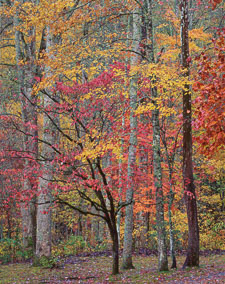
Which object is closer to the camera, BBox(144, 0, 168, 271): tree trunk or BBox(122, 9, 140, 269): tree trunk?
BBox(144, 0, 168, 271): tree trunk

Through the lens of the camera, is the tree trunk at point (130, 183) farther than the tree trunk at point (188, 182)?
Yes

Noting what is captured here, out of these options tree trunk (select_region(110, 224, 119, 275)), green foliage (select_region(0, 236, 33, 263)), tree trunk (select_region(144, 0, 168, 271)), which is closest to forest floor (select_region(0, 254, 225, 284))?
tree trunk (select_region(110, 224, 119, 275))

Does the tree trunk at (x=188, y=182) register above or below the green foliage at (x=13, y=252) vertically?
above

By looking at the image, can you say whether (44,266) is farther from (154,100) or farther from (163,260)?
(154,100)

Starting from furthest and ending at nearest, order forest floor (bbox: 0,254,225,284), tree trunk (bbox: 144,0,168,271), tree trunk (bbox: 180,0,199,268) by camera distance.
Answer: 1. tree trunk (bbox: 180,0,199,268)
2. tree trunk (bbox: 144,0,168,271)
3. forest floor (bbox: 0,254,225,284)

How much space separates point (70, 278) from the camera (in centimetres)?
926

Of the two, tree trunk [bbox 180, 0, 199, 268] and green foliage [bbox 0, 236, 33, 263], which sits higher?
tree trunk [bbox 180, 0, 199, 268]

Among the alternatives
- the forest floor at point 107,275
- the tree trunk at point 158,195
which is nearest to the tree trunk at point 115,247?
the forest floor at point 107,275

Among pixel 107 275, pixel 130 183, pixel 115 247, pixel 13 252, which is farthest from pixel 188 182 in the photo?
pixel 13 252

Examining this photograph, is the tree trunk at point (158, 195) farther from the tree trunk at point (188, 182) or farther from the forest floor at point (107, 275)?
the tree trunk at point (188, 182)

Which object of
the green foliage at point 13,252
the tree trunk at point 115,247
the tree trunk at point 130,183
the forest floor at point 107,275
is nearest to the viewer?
the forest floor at point 107,275

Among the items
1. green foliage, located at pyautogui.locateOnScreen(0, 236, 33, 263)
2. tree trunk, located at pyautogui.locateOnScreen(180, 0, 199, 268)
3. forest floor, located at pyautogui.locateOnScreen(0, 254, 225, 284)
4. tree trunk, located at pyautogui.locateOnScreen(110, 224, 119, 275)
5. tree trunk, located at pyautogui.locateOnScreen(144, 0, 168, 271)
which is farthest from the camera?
green foliage, located at pyautogui.locateOnScreen(0, 236, 33, 263)

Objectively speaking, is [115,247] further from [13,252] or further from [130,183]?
[13,252]

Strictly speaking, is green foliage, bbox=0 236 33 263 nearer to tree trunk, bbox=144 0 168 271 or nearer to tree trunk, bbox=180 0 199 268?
tree trunk, bbox=144 0 168 271
